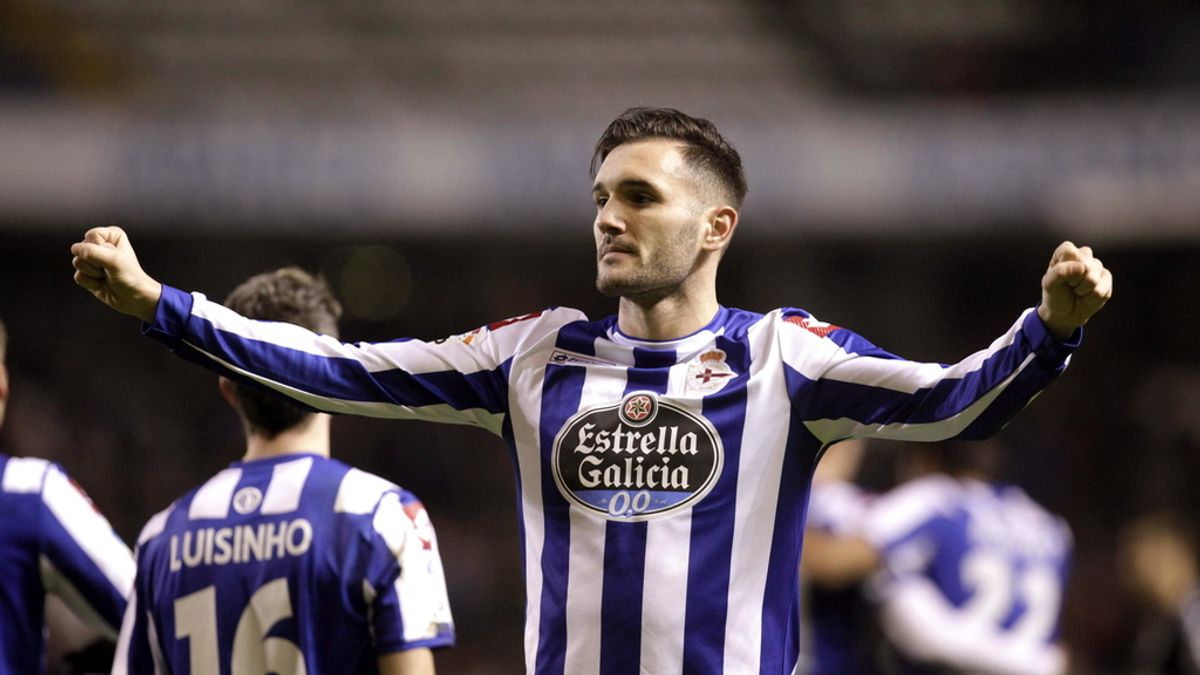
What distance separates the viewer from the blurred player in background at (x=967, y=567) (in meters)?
6.42

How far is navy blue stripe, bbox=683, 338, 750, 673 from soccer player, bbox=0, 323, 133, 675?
1.39 metres

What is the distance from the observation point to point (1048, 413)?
14773mm

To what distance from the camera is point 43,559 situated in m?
3.46

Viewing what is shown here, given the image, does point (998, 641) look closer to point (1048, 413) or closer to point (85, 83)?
point (1048, 413)

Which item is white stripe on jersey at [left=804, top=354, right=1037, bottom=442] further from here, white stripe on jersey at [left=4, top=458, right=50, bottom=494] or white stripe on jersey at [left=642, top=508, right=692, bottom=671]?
white stripe on jersey at [left=4, top=458, right=50, bottom=494]

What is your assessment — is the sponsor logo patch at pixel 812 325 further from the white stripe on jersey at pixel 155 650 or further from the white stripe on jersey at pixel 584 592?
the white stripe on jersey at pixel 155 650

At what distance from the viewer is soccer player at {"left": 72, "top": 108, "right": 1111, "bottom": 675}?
2.96m

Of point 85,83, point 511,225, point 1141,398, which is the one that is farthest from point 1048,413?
point 85,83

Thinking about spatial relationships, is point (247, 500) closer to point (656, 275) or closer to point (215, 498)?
point (215, 498)

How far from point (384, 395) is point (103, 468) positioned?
10041 millimetres

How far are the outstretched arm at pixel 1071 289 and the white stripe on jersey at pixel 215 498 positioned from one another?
1787 mm

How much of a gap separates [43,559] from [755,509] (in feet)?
5.31

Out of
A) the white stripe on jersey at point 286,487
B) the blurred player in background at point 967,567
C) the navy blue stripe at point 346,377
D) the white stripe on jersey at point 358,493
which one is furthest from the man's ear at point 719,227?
the blurred player in background at point 967,567


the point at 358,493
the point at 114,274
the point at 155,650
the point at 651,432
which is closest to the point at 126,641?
the point at 155,650
